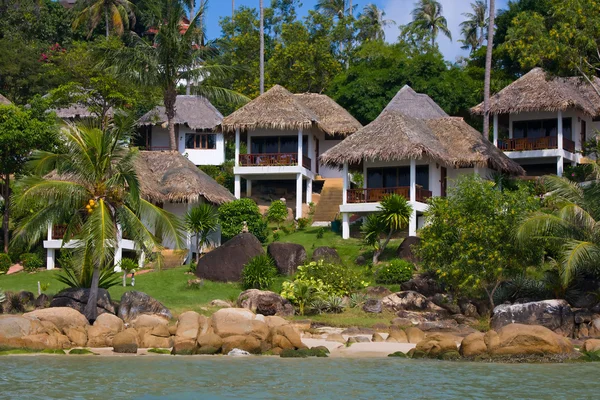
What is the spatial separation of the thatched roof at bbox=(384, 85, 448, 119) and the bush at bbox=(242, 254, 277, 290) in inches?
568

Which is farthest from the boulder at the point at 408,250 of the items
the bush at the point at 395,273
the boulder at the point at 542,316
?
the boulder at the point at 542,316

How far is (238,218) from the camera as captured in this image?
3622 centimetres

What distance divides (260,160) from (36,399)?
26079mm

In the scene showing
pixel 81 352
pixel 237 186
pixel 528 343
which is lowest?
pixel 81 352

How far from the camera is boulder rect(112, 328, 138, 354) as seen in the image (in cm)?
2231

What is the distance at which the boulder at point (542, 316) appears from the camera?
82.5ft

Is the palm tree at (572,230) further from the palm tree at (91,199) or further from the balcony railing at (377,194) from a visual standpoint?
the palm tree at (91,199)

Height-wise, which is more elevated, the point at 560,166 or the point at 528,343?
the point at 560,166

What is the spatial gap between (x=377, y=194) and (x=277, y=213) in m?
5.25

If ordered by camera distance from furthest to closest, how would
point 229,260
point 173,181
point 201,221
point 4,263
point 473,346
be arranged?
1. point 173,181
2. point 4,263
3. point 201,221
4. point 229,260
5. point 473,346

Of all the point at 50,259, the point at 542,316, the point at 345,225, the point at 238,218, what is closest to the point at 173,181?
the point at 238,218

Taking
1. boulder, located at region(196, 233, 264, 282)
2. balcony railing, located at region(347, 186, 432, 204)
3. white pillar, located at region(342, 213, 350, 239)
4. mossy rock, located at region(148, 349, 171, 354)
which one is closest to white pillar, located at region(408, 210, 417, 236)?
balcony railing, located at region(347, 186, 432, 204)

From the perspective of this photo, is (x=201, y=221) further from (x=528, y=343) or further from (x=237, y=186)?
(x=528, y=343)

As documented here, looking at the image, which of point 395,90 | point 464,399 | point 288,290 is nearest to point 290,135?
point 395,90
